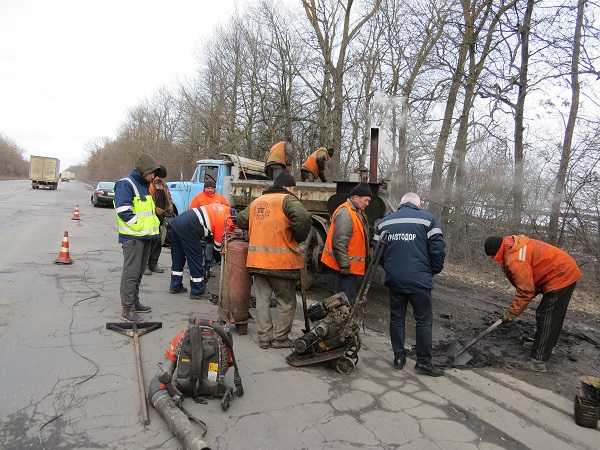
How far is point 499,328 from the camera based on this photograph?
5.64 metres

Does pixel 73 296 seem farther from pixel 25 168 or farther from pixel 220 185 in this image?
pixel 25 168

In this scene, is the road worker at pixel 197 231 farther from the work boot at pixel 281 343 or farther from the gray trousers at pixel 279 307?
the work boot at pixel 281 343

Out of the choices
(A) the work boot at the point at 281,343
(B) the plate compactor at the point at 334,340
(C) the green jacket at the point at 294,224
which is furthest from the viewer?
(A) the work boot at the point at 281,343

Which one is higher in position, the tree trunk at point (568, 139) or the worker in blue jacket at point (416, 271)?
the tree trunk at point (568, 139)

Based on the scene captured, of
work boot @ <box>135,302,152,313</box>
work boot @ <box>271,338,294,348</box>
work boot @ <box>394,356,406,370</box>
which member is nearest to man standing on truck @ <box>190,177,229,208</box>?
work boot @ <box>135,302,152,313</box>

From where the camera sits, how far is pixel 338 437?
279 centimetres

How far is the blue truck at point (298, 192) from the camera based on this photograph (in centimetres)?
655

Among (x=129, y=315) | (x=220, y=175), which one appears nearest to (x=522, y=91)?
(x=220, y=175)

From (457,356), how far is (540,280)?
1157 mm

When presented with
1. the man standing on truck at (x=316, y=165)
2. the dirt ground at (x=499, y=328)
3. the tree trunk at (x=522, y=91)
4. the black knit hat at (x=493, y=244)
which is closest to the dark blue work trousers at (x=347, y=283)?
the dirt ground at (x=499, y=328)

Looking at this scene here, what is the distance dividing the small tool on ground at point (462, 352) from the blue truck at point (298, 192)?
92.7 inches

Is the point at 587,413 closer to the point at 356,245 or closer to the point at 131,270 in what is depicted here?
the point at 356,245

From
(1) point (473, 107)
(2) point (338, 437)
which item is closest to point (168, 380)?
(2) point (338, 437)

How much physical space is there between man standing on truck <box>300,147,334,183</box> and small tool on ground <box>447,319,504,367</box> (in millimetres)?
4972
